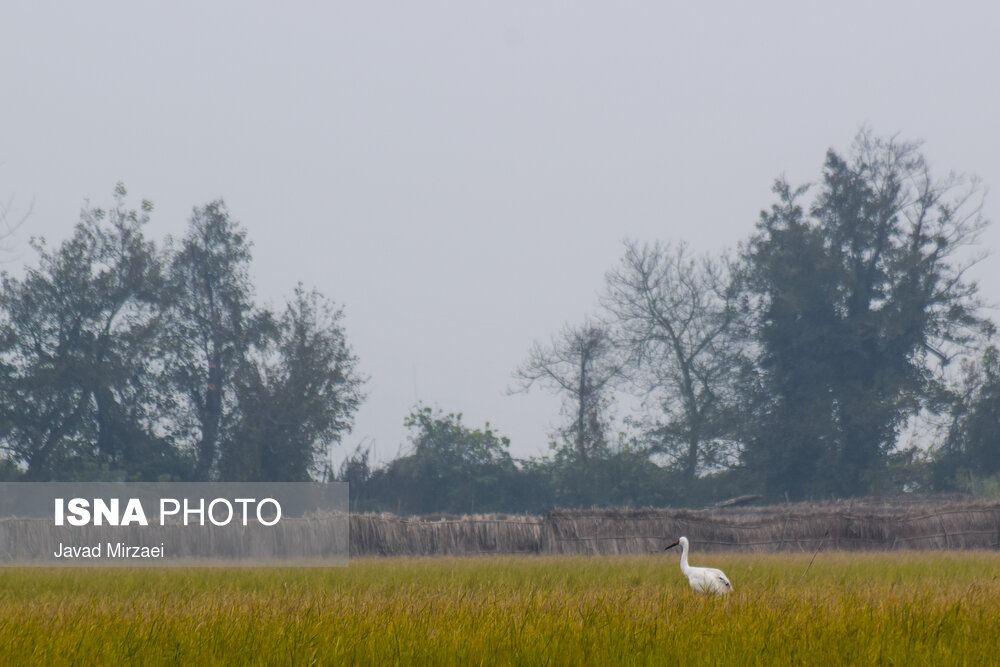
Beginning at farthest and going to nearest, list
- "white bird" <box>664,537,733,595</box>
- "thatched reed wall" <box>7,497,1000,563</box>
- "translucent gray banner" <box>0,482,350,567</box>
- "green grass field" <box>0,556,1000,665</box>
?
1. "thatched reed wall" <box>7,497,1000,563</box>
2. "translucent gray banner" <box>0,482,350,567</box>
3. "white bird" <box>664,537,733,595</box>
4. "green grass field" <box>0,556,1000,665</box>

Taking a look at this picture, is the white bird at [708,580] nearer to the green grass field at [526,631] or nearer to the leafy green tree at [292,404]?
the green grass field at [526,631]

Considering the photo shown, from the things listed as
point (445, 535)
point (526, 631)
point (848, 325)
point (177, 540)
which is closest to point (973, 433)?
point (848, 325)

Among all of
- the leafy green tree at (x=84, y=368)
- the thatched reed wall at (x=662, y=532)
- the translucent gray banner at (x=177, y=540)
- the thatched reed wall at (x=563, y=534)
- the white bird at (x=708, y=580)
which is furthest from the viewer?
the leafy green tree at (x=84, y=368)

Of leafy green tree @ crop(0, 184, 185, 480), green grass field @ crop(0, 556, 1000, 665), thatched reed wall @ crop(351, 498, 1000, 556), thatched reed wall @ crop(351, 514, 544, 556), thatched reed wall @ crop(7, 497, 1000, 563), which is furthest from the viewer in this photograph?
leafy green tree @ crop(0, 184, 185, 480)

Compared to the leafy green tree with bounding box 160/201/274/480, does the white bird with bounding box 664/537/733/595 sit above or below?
below

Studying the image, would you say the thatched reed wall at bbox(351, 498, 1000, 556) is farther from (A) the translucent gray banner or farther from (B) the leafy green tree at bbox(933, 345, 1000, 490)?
(B) the leafy green tree at bbox(933, 345, 1000, 490)

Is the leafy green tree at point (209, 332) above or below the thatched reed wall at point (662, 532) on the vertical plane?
above

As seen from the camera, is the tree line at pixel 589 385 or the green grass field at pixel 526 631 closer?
A: the green grass field at pixel 526 631

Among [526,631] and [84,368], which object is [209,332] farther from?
[526,631]

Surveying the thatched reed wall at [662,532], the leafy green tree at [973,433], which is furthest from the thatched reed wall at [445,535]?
the leafy green tree at [973,433]

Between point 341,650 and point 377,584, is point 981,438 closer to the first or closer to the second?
point 377,584

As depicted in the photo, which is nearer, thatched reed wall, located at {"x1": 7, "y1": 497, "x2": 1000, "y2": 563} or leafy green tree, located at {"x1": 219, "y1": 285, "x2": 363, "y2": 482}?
thatched reed wall, located at {"x1": 7, "y1": 497, "x2": 1000, "y2": 563}

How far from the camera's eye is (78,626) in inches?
260

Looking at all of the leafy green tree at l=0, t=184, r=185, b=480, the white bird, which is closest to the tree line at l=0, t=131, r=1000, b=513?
the leafy green tree at l=0, t=184, r=185, b=480
